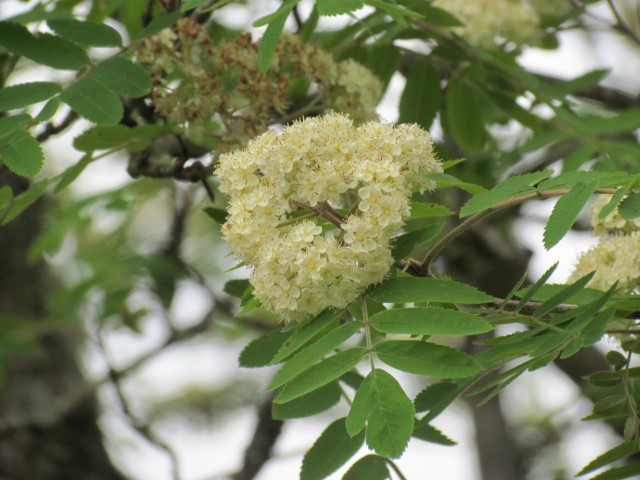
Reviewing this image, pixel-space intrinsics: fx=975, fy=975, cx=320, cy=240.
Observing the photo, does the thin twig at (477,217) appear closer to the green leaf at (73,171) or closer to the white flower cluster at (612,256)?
the white flower cluster at (612,256)

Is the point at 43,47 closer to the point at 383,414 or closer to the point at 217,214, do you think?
the point at 217,214

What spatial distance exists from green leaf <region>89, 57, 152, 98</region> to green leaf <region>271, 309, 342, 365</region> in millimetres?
914

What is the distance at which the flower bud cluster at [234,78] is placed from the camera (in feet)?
8.84

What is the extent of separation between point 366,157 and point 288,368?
1.55ft

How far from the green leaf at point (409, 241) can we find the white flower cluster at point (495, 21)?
1830mm

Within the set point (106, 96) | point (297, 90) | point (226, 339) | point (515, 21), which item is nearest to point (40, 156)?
point (106, 96)

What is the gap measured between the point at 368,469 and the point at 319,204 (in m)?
0.64

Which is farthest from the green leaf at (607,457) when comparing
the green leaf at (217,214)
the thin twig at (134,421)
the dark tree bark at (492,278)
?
the dark tree bark at (492,278)

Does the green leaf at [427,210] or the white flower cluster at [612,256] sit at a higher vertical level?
the green leaf at [427,210]

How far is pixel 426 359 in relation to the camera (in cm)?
180

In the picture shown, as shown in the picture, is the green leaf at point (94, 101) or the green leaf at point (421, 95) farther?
the green leaf at point (421, 95)

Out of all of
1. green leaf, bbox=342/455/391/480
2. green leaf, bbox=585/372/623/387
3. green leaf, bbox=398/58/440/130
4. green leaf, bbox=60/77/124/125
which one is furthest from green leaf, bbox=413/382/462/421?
green leaf, bbox=398/58/440/130

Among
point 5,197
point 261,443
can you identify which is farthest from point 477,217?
point 261,443

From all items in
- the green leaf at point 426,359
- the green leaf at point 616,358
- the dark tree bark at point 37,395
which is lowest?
the dark tree bark at point 37,395
